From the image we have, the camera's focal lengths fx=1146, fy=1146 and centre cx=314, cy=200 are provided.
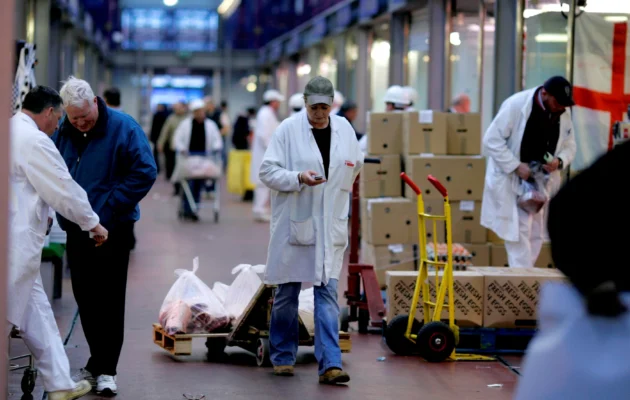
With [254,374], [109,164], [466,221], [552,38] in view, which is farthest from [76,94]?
[552,38]

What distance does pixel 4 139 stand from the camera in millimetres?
2945

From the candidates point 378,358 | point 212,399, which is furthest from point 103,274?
point 378,358

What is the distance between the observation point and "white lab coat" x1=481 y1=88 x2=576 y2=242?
9414mm

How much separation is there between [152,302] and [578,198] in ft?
27.0

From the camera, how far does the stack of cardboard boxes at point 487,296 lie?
8211 mm

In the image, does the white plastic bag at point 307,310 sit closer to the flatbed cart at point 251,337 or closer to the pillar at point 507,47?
the flatbed cart at point 251,337

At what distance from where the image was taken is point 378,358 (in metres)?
7.99

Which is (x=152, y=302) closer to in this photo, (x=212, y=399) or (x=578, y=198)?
(x=212, y=399)

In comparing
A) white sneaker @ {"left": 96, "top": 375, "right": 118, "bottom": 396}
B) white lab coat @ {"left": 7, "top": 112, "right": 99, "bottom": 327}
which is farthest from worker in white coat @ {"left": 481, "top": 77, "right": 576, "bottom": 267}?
white lab coat @ {"left": 7, "top": 112, "right": 99, "bottom": 327}

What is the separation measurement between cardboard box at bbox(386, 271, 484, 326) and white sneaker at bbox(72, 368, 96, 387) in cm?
236

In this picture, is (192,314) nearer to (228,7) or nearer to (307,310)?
(307,310)

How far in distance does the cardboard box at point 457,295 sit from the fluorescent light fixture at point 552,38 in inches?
169

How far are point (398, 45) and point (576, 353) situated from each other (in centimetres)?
1750

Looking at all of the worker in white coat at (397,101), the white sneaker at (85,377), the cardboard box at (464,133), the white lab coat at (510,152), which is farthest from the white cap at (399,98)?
the white sneaker at (85,377)
